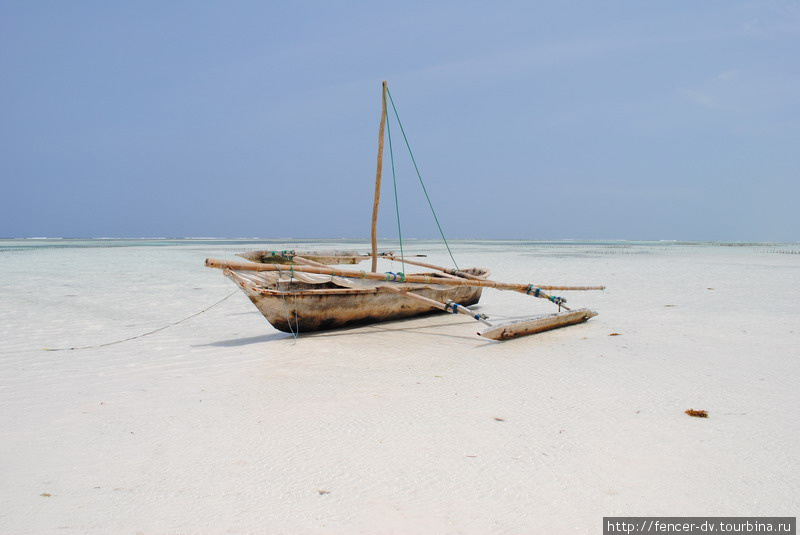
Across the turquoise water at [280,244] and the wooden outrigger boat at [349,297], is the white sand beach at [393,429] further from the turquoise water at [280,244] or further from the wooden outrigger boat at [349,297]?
the turquoise water at [280,244]

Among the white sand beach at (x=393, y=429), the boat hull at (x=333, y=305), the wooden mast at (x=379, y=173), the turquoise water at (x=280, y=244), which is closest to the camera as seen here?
the white sand beach at (x=393, y=429)

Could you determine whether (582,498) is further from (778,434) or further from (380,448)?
(778,434)

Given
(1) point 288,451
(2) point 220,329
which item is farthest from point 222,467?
(2) point 220,329

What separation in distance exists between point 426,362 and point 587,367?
1.27 meters

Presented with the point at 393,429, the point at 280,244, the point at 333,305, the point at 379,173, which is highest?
the point at 379,173

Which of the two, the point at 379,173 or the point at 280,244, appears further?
the point at 280,244

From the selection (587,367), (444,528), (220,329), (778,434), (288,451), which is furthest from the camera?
(220,329)

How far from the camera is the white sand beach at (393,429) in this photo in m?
2.00

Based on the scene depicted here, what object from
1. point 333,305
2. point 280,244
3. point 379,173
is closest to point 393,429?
point 333,305

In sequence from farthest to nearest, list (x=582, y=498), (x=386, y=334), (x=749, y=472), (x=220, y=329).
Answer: (x=220, y=329) < (x=386, y=334) < (x=749, y=472) < (x=582, y=498)

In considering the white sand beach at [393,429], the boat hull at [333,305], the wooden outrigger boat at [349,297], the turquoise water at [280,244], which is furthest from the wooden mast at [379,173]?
the turquoise water at [280,244]

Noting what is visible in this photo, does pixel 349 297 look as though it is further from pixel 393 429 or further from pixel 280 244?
pixel 280 244

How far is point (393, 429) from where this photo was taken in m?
2.82

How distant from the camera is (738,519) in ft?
6.37
